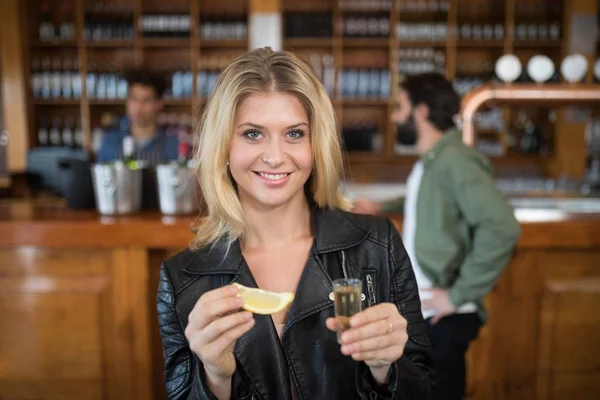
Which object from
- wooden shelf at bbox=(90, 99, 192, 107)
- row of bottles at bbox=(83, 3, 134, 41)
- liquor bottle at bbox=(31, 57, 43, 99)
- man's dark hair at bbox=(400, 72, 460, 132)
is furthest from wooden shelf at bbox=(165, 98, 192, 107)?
man's dark hair at bbox=(400, 72, 460, 132)

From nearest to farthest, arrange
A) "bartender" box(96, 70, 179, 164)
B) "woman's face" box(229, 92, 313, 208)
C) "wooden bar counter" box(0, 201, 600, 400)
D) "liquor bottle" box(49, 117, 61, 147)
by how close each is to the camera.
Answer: "woman's face" box(229, 92, 313, 208) < "wooden bar counter" box(0, 201, 600, 400) < "bartender" box(96, 70, 179, 164) < "liquor bottle" box(49, 117, 61, 147)

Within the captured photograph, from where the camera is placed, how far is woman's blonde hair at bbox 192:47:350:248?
4.43ft

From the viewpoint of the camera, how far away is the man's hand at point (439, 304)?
2172 mm

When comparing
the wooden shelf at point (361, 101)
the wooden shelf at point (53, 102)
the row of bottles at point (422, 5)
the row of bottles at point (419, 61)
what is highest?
the row of bottles at point (422, 5)

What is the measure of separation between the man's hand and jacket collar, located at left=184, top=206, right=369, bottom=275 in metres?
0.88

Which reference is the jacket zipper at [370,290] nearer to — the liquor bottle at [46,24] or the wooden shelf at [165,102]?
the wooden shelf at [165,102]

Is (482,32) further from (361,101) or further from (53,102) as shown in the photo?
(53,102)

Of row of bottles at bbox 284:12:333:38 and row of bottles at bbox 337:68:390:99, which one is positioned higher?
row of bottles at bbox 284:12:333:38

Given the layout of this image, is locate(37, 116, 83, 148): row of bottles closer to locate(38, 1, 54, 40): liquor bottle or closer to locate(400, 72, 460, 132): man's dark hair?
locate(38, 1, 54, 40): liquor bottle

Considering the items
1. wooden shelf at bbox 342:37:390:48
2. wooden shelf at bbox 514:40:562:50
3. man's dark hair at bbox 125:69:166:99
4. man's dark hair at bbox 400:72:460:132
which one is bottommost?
man's dark hair at bbox 400:72:460:132

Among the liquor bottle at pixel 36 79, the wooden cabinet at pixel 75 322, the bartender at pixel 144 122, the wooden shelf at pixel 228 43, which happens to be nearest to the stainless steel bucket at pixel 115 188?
the wooden cabinet at pixel 75 322

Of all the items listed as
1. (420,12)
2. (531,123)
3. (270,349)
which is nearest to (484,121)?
(531,123)

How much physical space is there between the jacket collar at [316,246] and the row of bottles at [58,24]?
5.05 m

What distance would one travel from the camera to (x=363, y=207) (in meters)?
2.67
